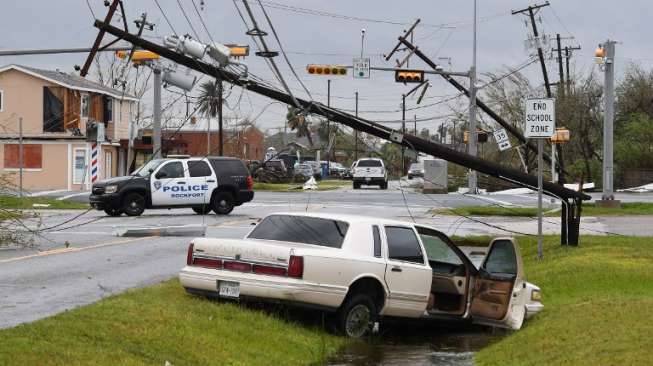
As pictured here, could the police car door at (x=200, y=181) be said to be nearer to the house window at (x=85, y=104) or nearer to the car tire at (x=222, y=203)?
Result: the car tire at (x=222, y=203)

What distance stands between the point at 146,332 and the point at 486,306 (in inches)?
178

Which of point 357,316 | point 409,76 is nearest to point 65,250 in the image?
point 357,316

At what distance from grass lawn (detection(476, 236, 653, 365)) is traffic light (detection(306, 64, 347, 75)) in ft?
71.5

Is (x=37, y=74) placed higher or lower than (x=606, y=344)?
higher

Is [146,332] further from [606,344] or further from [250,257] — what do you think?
[606,344]

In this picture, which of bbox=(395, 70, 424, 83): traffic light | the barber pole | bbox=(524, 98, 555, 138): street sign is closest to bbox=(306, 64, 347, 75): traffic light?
bbox=(395, 70, 424, 83): traffic light

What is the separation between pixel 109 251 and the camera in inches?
816

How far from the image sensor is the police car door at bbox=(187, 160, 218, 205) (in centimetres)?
3228

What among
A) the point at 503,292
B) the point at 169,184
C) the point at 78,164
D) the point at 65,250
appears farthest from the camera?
the point at 78,164

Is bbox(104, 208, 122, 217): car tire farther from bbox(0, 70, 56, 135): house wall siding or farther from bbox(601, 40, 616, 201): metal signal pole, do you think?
bbox(0, 70, 56, 135): house wall siding

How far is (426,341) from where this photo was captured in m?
12.8

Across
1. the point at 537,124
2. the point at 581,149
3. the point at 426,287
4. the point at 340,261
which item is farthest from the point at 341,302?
the point at 581,149

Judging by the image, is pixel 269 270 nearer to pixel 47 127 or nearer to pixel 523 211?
pixel 523 211

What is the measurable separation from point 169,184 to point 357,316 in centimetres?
2080
